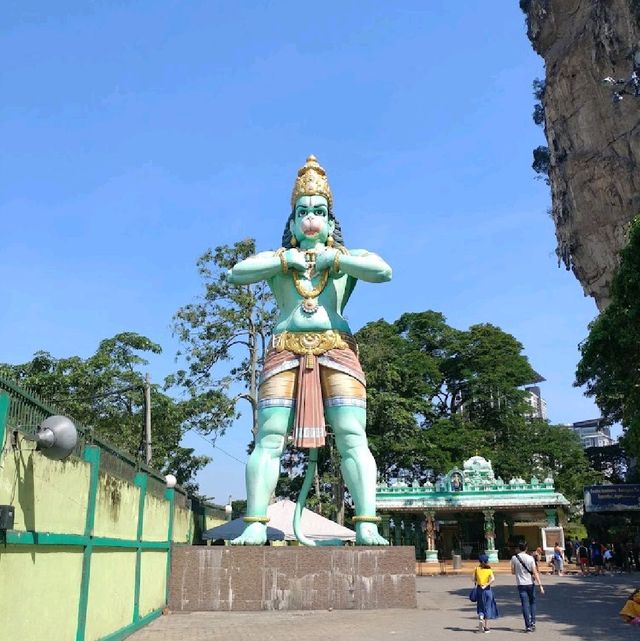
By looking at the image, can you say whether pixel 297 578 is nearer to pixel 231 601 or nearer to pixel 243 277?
pixel 231 601

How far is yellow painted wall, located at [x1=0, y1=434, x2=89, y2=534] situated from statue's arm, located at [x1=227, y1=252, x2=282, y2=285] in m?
5.34

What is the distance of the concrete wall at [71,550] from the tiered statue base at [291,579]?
903mm

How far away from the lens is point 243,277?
11.2 m

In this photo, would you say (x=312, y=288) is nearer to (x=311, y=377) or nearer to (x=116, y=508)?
(x=311, y=377)

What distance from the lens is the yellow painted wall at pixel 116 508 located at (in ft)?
22.0

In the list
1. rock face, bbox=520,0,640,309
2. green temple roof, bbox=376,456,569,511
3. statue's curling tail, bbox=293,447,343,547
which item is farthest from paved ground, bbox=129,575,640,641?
rock face, bbox=520,0,640,309

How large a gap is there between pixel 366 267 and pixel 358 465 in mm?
2967

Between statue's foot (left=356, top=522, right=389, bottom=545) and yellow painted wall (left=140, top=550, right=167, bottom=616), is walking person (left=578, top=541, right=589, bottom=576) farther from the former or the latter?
yellow painted wall (left=140, top=550, right=167, bottom=616)

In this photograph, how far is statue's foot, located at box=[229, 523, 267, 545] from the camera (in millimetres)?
10430

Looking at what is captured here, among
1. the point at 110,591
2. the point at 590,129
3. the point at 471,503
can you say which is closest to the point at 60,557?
the point at 110,591

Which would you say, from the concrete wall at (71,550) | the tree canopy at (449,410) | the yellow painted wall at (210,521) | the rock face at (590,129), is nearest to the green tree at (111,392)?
the yellow painted wall at (210,521)

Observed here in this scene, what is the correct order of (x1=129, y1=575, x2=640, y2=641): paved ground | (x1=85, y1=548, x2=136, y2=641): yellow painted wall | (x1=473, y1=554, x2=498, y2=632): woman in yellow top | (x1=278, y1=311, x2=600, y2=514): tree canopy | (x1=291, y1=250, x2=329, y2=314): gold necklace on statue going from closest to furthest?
(x1=85, y1=548, x2=136, y2=641): yellow painted wall → (x1=129, y1=575, x2=640, y2=641): paved ground → (x1=473, y1=554, x2=498, y2=632): woman in yellow top → (x1=291, y1=250, x2=329, y2=314): gold necklace on statue → (x1=278, y1=311, x2=600, y2=514): tree canopy

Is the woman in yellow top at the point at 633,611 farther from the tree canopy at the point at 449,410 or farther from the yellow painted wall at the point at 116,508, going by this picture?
the tree canopy at the point at 449,410

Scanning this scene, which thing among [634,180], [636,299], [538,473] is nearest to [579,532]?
[538,473]
